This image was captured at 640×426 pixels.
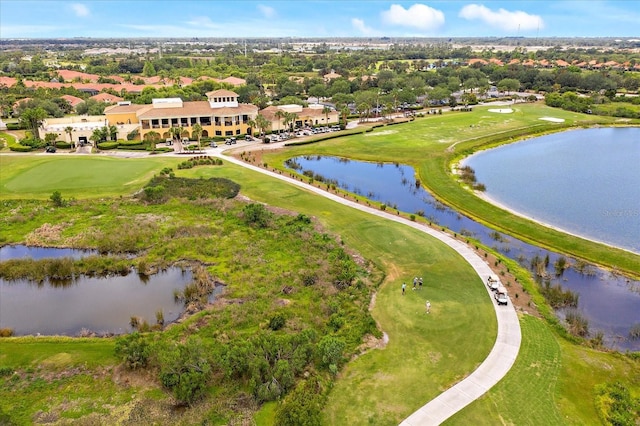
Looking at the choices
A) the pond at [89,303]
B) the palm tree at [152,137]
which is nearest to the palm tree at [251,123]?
the palm tree at [152,137]

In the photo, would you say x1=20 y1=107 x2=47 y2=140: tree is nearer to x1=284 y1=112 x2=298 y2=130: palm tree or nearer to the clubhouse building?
the clubhouse building

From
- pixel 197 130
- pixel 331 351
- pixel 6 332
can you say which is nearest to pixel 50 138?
pixel 197 130

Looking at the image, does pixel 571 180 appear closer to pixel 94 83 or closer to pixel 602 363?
pixel 602 363

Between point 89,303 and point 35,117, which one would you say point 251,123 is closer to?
point 35,117

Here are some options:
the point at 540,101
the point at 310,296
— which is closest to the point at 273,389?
the point at 310,296

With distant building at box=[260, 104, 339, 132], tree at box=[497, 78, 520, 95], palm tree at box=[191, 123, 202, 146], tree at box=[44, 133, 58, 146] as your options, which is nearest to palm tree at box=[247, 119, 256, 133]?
distant building at box=[260, 104, 339, 132]

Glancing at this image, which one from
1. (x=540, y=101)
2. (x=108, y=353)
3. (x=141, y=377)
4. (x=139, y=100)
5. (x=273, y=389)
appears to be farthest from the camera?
(x=540, y=101)

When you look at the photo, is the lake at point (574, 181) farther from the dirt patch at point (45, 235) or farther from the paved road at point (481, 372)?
the dirt patch at point (45, 235)
